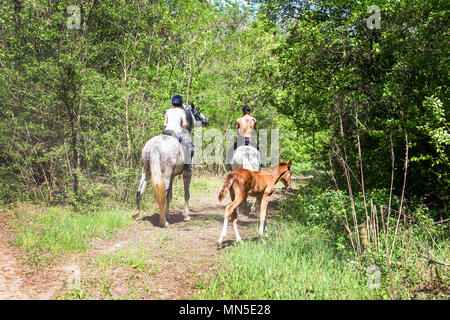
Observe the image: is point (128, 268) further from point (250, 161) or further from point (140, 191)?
point (250, 161)

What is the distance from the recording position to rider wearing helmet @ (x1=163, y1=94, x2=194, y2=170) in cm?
930

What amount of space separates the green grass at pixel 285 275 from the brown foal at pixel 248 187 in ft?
2.57

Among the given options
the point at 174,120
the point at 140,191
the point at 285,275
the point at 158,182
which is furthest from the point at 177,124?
the point at 285,275

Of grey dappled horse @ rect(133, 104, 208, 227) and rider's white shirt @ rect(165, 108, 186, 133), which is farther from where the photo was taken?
rider's white shirt @ rect(165, 108, 186, 133)

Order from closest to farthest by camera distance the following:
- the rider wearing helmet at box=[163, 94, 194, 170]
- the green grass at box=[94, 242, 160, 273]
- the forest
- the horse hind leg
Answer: the forest, the green grass at box=[94, 242, 160, 273], the horse hind leg, the rider wearing helmet at box=[163, 94, 194, 170]

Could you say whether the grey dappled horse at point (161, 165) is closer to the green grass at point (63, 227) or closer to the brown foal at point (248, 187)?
the green grass at point (63, 227)

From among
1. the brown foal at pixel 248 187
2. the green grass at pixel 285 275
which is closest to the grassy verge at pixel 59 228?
the brown foal at pixel 248 187

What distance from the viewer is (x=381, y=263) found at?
5.10 metres

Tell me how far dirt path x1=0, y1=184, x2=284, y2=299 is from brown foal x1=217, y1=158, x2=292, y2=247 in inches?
27.1

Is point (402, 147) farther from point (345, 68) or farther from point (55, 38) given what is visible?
point (55, 38)

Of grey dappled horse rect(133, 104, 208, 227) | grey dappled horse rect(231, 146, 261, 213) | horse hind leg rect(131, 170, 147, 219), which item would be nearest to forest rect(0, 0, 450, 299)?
horse hind leg rect(131, 170, 147, 219)

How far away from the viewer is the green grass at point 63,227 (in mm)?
6691

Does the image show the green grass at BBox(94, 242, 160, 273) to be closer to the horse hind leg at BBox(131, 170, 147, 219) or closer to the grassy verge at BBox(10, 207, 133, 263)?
the grassy verge at BBox(10, 207, 133, 263)

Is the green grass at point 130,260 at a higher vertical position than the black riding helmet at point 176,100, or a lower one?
lower
